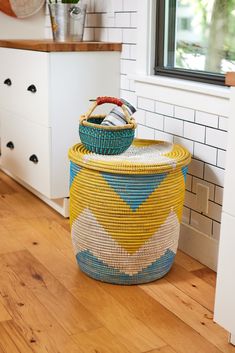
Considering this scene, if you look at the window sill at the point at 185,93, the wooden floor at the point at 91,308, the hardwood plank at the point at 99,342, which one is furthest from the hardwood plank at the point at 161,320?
the window sill at the point at 185,93

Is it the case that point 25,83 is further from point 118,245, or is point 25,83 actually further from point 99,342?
point 99,342

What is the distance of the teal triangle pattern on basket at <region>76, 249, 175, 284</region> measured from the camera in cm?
216

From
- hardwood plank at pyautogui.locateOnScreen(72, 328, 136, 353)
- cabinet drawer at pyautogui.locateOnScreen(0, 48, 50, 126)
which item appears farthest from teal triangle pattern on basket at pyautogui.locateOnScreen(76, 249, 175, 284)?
cabinet drawer at pyautogui.locateOnScreen(0, 48, 50, 126)

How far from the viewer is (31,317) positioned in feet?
6.35

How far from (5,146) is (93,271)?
149 cm

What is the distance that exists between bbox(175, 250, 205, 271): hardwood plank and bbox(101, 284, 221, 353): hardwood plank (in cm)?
30

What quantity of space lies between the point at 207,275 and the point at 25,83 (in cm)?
142

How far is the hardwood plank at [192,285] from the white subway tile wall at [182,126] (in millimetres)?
203

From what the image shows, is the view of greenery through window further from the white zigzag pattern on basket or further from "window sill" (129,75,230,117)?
the white zigzag pattern on basket

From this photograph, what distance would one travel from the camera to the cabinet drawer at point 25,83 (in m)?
2.77

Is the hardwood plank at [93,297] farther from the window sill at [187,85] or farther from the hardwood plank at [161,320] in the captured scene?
the window sill at [187,85]

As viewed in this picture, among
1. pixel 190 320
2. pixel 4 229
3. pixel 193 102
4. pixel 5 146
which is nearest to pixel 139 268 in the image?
pixel 190 320

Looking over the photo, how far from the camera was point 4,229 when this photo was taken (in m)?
2.76

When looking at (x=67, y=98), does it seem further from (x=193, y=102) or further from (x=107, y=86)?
(x=193, y=102)
